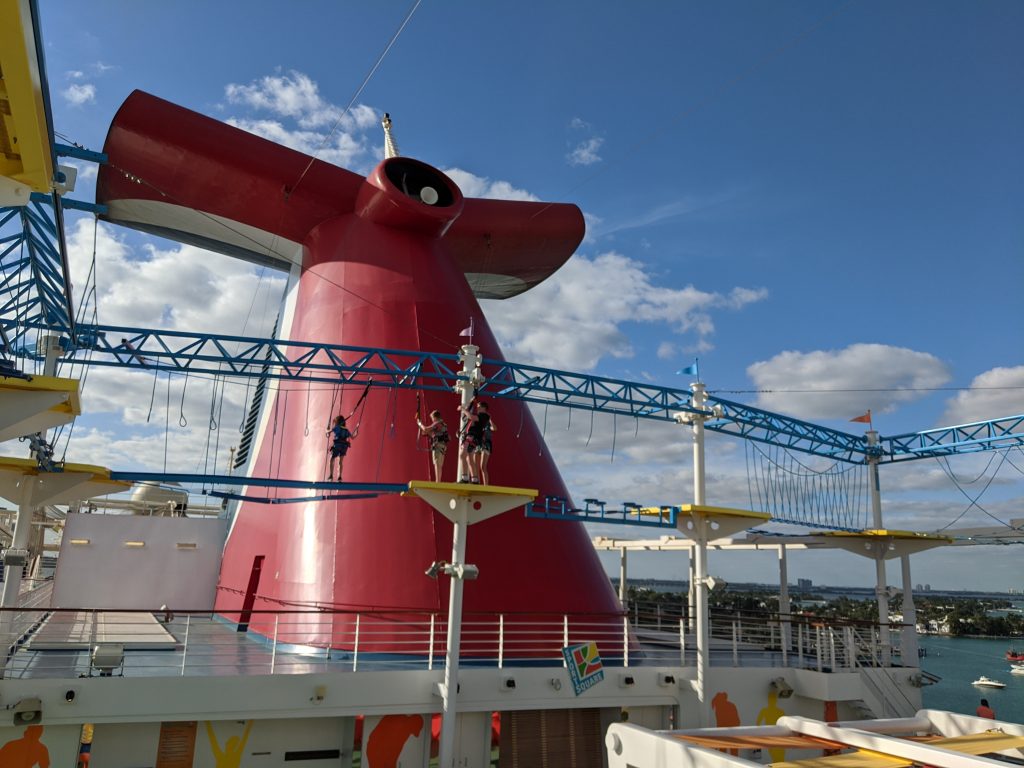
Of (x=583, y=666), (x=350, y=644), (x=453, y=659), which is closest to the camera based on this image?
(x=453, y=659)

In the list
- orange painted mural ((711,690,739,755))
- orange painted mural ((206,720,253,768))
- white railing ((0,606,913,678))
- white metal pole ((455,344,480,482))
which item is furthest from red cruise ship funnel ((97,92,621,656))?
white metal pole ((455,344,480,482))

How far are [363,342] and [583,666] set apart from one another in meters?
6.14

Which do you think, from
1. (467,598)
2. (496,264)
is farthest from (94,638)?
(496,264)

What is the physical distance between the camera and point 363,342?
12.2 metres

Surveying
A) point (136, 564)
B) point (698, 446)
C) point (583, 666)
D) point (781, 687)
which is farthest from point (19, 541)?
point (781, 687)

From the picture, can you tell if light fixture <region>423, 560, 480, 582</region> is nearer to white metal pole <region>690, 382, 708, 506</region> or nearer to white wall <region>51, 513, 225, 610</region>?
white metal pole <region>690, 382, 708, 506</region>

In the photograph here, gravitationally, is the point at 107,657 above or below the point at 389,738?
above

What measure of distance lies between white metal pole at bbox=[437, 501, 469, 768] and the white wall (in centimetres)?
900

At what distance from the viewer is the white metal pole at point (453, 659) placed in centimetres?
Result: 812

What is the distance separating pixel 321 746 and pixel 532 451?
17.2 ft

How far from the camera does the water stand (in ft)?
139

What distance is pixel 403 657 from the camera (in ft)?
30.7

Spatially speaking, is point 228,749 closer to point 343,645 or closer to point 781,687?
point 343,645

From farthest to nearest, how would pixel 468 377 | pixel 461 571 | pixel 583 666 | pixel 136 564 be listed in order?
1. pixel 136 564
2. pixel 583 666
3. pixel 468 377
4. pixel 461 571
